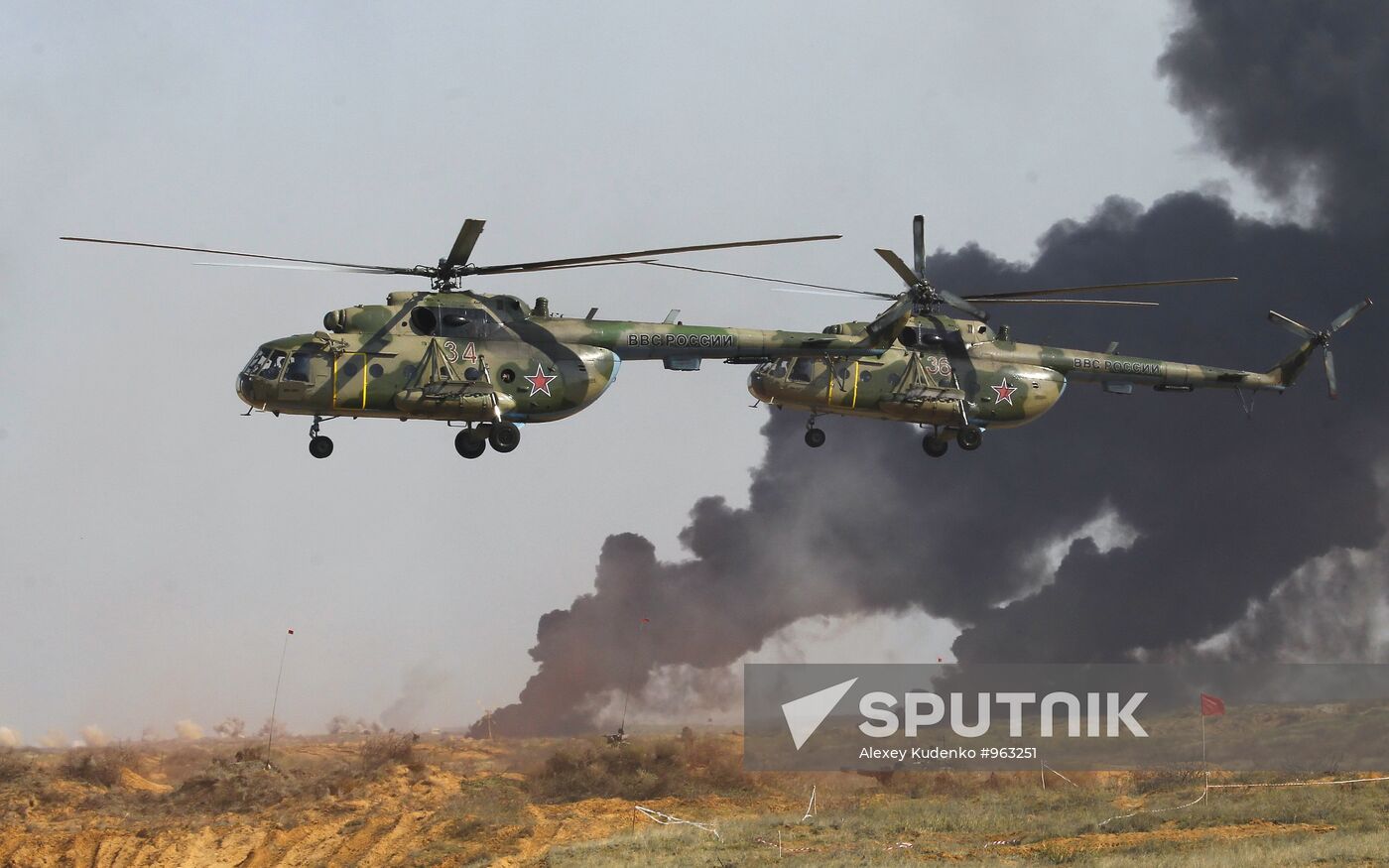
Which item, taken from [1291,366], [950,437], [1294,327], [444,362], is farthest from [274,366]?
[1294,327]

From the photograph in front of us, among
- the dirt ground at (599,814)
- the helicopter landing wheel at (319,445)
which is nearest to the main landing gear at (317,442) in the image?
the helicopter landing wheel at (319,445)

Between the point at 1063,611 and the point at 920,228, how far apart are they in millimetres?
43613

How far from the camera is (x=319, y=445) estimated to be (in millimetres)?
45469

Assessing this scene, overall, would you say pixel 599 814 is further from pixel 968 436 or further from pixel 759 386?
pixel 968 436

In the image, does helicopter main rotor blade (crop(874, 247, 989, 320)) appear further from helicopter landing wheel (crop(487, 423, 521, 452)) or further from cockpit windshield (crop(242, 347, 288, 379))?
cockpit windshield (crop(242, 347, 288, 379))

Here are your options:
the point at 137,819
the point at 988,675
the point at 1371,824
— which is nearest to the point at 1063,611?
the point at 988,675

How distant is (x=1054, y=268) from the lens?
105 meters

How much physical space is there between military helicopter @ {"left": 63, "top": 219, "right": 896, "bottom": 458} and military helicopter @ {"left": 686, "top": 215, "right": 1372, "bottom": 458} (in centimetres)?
662

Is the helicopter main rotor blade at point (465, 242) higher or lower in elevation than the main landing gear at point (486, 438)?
higher

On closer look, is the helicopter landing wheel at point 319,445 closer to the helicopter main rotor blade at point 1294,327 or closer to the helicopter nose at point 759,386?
the helicopter nose at point 759,386

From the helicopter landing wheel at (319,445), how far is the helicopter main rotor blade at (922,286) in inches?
705

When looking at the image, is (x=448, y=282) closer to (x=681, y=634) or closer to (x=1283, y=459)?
(x=681, y=634)

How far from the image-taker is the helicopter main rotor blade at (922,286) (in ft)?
173

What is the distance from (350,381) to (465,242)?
4.93 metres
